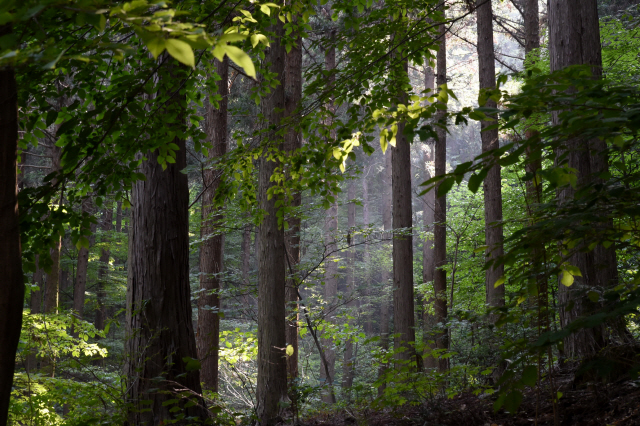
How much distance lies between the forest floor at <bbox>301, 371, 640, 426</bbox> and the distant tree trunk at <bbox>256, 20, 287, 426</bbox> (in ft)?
5.54

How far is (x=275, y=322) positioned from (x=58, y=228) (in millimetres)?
3855

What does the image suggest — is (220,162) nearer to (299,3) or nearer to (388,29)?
(299,3)

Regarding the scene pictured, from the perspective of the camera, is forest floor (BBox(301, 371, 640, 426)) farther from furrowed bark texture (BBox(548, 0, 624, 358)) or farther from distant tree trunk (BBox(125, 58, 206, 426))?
distant tree trunk (BBox(125, 58, 206, 426))

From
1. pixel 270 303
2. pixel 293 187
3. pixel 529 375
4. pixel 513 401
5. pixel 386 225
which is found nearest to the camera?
pixel 529 375

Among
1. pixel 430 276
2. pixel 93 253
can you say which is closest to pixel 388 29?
pixel 430 276

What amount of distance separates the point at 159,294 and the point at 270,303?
7.36 feet

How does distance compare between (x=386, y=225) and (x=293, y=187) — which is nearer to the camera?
(x=293, y=187)

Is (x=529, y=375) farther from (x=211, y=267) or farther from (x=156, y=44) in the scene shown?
(x=211, y=267)

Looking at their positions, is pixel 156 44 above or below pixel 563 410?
above

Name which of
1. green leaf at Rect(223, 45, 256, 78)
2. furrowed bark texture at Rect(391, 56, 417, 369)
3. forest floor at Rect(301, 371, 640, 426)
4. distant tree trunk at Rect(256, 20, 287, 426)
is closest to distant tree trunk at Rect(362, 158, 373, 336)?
furrowed bark texture at Rect(391, 56, 417, 369)

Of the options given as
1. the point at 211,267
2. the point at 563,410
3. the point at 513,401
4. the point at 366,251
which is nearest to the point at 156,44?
the point at 513,401

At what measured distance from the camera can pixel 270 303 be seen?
629cm

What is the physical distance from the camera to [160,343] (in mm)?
4195

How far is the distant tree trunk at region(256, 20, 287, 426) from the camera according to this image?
5996mm
